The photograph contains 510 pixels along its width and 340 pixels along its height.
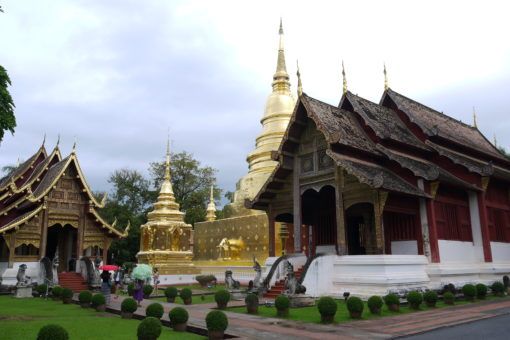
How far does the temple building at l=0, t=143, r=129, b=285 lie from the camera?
19750 mm

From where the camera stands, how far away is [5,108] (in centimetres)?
827

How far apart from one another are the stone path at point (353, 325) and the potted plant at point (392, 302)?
1.57 feet

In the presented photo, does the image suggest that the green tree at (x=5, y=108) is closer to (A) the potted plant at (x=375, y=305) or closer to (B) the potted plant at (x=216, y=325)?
(B) the potted plant at (x=216, y=325)

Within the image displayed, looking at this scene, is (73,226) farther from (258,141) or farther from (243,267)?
(258,141)

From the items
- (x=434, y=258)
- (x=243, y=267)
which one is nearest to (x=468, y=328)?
(x=434, y=258)

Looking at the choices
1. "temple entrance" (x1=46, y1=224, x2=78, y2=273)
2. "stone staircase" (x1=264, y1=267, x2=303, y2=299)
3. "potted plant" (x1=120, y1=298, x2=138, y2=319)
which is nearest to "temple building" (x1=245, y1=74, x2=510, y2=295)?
"stone staircase" (x1=264, y1=267, x2=303, y2=299)

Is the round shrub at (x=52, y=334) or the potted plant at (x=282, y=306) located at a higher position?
the round shrub at (x=52, y=334)

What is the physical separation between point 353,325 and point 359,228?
980cm

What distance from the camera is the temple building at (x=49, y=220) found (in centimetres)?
1975

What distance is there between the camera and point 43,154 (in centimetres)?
2509

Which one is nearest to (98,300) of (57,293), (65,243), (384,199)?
(57,293)

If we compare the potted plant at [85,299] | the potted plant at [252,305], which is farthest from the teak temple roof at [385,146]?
the potted plant at [85,299]

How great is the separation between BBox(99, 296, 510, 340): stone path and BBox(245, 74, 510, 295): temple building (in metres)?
2.51

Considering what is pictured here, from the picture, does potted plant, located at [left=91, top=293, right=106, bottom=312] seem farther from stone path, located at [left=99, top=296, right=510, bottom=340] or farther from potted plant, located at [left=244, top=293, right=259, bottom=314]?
potted plant, located at [left=244, top=293, right=259, bottom=314]
